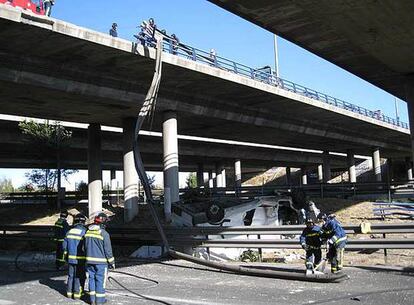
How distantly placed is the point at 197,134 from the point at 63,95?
16.2 m

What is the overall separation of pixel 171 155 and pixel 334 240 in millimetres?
16256

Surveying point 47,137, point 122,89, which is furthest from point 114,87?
point 47,137

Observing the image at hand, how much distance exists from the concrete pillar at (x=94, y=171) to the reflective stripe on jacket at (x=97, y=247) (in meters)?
21.1

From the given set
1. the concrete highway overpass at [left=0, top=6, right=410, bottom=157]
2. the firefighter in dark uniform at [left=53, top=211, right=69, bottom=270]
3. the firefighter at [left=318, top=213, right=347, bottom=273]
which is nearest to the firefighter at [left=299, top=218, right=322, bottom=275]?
the firefighter at [left=318, top=213, right=347, bottom=273]

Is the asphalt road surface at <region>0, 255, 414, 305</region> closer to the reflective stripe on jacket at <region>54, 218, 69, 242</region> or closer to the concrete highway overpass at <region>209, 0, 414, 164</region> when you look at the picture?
the reflective stripe on jacket at <region>54, 218, 69, 242</region>

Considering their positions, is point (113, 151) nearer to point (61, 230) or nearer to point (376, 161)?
point (61, 230)

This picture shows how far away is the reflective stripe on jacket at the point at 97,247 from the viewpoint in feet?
26.7

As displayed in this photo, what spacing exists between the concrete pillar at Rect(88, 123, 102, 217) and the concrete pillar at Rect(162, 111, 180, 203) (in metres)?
6.05

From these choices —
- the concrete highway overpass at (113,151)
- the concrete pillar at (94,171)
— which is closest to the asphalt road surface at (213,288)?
the concrete pillar at (94,171)

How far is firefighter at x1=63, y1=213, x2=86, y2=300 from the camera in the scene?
882 centimetres

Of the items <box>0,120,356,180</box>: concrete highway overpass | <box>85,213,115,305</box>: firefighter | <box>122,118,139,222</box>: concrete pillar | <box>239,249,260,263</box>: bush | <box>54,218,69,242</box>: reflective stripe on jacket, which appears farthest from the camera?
<box>0,120,356,180</box>: concrete highway overpass

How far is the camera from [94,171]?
2970cm

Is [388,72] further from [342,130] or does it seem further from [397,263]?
[342,130]

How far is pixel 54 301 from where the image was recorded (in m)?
8.46
